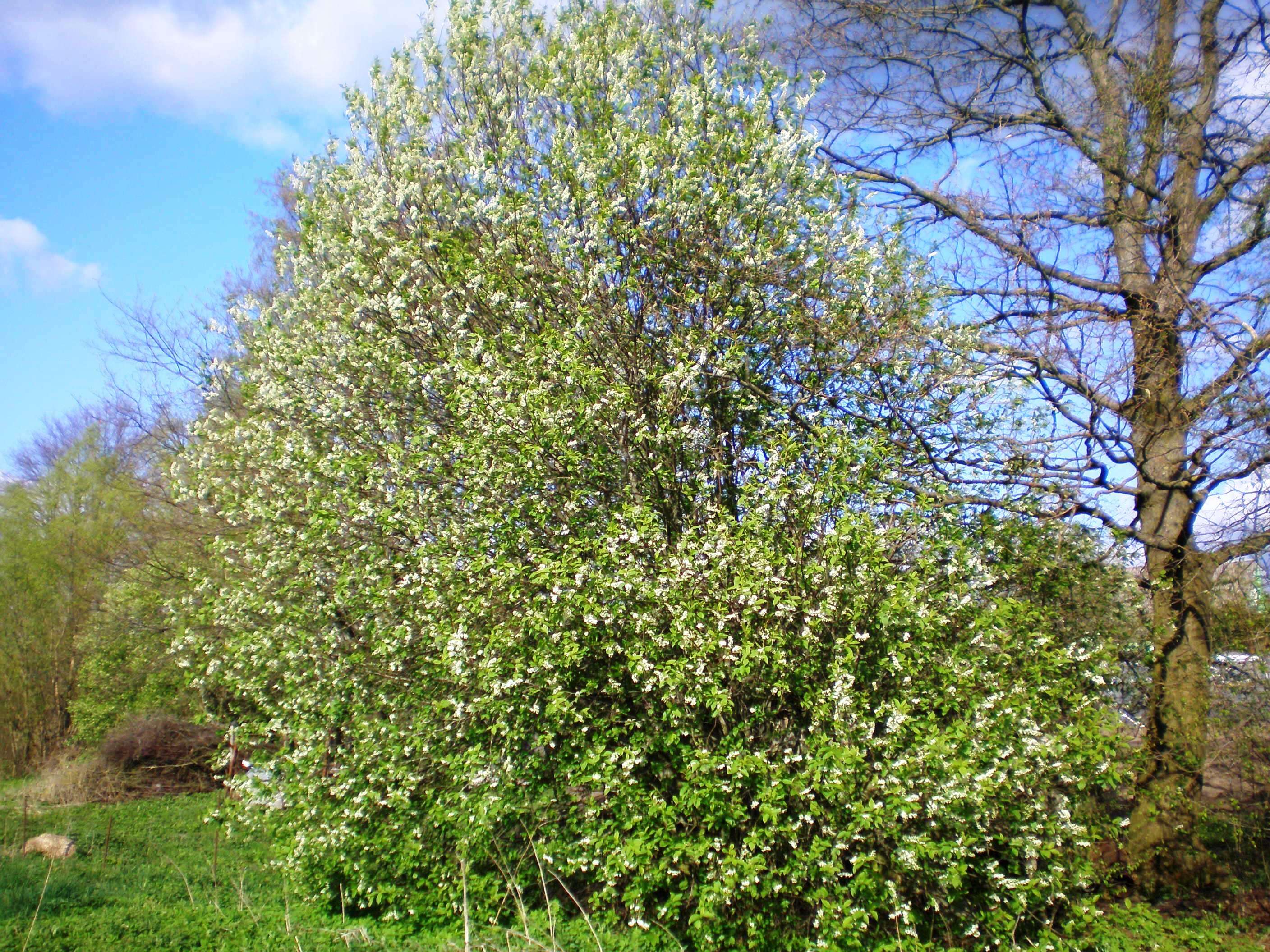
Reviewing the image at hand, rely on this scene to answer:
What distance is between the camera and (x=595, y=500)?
21.6 ft

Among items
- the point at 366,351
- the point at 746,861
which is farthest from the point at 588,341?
the point at 746,861

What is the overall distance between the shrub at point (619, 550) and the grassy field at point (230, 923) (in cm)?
35

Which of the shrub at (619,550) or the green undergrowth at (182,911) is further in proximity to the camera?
the green undergrowth at (182,911)

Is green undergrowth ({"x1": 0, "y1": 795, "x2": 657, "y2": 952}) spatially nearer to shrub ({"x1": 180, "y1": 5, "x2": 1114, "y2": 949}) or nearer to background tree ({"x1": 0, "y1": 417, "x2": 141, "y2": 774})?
shrub ({"x1": 180, "y1": 5, "x2": 1114, "y2": 949})

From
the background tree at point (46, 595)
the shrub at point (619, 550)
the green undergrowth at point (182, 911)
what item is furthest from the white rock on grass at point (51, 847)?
the background tree at point (46, 595)

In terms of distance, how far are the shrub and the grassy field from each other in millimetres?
349

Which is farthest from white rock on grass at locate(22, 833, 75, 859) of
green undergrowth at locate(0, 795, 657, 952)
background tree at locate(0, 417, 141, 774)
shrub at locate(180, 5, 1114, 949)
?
background tree at locate(0, 417, 141, 774)

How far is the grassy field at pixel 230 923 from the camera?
5723 millimetres

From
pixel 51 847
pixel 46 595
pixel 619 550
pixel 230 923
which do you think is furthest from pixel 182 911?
pixel 46 595

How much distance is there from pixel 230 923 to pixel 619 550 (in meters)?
3.98

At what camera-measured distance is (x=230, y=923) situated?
6.36 meters

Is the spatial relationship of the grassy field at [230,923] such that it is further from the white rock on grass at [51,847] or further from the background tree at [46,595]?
the background tree at [46,595]

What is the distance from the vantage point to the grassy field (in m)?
5.72

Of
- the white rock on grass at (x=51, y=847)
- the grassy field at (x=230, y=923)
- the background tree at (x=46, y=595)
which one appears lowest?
the grassy field at (x=230, y=923)
